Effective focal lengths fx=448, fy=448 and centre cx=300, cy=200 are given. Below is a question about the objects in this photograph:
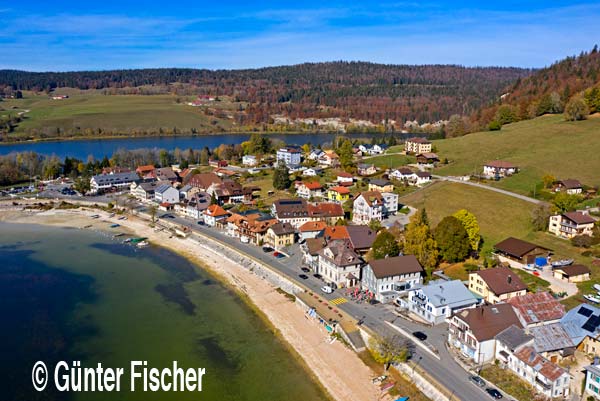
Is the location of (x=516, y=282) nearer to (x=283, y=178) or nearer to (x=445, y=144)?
(x=283, y=178)

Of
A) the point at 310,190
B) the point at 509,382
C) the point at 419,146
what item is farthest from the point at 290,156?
the point at 509,382

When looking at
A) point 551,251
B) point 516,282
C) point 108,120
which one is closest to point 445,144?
point 551,251

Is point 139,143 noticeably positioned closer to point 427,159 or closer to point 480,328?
point 427,159

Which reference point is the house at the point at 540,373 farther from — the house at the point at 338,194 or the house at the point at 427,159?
the house at the point at 427,159

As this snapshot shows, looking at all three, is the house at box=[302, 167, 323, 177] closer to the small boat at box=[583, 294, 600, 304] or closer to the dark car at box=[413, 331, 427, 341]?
the dark car at box=[413, 331, 427, 341]

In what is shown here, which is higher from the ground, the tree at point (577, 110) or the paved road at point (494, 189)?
the tree at point (577, 110)

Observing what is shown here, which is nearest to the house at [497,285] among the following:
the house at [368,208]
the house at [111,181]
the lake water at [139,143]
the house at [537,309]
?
the house at [537,309]
